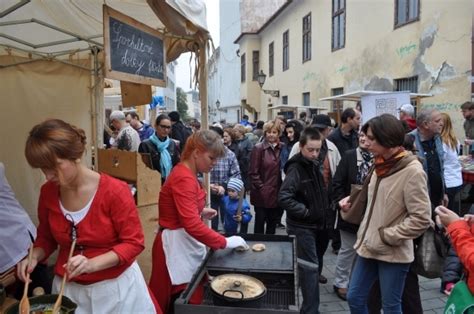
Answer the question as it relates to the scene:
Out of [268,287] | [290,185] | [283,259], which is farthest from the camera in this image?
[290,185]

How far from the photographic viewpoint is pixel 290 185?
3.51 meters

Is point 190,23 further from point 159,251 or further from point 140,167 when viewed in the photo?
point 159,251

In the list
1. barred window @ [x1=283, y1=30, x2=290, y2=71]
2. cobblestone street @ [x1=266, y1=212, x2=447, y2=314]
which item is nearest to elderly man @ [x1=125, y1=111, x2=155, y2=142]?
cobblestone street @ [x1=266, y1=212, x2=447, y2=314]

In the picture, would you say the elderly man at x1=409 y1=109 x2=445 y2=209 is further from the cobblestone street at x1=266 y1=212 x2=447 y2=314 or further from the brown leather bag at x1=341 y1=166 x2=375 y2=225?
the brown leather bag at x1=341 y1=166 x2=375 y2=225

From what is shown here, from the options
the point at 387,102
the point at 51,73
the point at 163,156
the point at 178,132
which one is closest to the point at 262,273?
the point at 163,156

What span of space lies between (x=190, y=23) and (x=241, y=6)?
102 ft

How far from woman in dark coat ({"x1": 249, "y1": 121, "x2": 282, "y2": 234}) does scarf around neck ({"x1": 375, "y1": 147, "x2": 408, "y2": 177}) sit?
8.12 feet

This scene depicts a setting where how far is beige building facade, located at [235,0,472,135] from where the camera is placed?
942 cm

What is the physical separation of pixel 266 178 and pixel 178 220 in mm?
2801

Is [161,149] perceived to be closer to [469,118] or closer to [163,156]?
[163,156]

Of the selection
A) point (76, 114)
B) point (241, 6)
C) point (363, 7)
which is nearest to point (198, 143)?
point (76, 114)

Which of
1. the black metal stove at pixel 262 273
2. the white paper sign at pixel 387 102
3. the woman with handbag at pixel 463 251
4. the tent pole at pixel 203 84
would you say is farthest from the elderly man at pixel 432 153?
the black metal stove at pixel 262 273

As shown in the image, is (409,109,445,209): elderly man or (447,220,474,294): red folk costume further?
(409,109,445,209): elderly man

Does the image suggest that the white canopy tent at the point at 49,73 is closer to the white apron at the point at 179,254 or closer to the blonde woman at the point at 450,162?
the white apron at the point at 179,254
